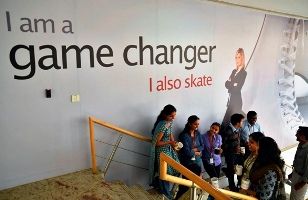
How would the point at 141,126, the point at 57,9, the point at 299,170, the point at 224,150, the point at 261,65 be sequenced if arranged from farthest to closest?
the point at 261,65, the point at 224,150, the point at 141,126, the point at 299,170, the point at 57,9

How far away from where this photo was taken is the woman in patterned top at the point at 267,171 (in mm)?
2566

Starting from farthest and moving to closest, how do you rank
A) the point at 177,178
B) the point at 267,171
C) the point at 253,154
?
the point at 253,154 → the point at 267,171 → the point at 177,178

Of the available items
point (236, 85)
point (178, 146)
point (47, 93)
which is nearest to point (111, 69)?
point (47, 93)

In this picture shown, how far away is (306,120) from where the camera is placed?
7633 millimetres

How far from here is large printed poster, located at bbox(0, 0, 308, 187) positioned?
10.8ft

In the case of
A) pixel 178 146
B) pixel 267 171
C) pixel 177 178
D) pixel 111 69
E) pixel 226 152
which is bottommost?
pixel 226 152

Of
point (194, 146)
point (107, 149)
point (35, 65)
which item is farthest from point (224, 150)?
point (35, 65)

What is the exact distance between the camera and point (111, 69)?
3.88m

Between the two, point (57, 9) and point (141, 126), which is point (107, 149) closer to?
point (141, 126)

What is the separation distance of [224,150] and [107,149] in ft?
7.28

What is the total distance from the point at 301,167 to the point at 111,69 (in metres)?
3.01

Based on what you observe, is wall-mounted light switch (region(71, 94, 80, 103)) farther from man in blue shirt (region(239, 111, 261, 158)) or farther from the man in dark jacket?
man in blue shirt (region(239, 111, 261, 158))

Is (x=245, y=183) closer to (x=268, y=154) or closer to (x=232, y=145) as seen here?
(x=268, y=154)

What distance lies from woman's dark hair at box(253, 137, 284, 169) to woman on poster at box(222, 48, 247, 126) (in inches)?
110
